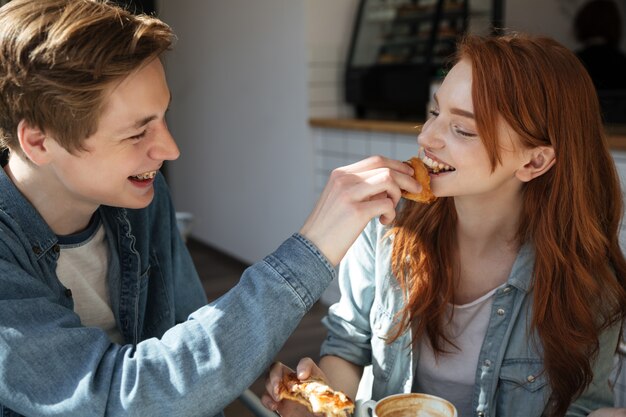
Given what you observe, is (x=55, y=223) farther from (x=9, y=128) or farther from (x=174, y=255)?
(x=174, y=255)

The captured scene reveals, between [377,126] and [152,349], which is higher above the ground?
[152,349]

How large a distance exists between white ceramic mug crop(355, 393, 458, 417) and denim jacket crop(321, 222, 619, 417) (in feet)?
1.18

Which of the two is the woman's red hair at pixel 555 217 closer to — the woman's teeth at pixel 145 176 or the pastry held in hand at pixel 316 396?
the pastry held in hand at pixel 316 396

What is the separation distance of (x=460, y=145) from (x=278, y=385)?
0.56m

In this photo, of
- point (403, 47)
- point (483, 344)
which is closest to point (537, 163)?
point (483, 344)

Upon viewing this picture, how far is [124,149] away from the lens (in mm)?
1084

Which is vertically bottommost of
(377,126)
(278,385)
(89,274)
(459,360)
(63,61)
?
(377,126)

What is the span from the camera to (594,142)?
54.3 inches

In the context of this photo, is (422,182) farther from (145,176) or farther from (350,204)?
(145,176)

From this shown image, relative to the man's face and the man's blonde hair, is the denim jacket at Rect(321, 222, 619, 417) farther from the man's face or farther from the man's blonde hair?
the man's blonde hair

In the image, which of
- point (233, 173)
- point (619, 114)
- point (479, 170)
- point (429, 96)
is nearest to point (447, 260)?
point (479, 170)

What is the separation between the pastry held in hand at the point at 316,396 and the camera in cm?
98

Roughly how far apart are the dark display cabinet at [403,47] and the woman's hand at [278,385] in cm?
287

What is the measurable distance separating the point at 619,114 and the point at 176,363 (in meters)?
2.84
